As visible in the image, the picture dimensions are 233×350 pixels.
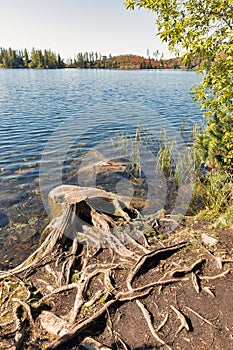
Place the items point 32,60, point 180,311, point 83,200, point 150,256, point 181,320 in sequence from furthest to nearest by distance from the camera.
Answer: point 32,60 < point 83,200 < point 150,256 < point 180,311 < point 181,320

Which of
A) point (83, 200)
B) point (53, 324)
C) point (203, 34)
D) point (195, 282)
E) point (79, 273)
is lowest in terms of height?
point (79, 273)

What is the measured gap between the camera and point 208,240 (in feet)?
18.8

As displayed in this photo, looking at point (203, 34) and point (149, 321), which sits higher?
point (203, 34)

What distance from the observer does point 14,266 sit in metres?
6.05

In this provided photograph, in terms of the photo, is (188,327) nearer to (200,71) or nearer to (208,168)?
(200,71)

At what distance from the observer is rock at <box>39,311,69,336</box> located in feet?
12.9

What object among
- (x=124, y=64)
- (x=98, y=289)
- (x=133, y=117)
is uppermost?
(x=124, y=64)

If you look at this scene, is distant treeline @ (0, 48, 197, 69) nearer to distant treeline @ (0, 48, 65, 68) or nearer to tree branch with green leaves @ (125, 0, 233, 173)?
distant treeline @ (0, 48, 65, 68)

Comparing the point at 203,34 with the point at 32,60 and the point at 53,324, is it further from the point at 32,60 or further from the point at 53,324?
the point at 32,60

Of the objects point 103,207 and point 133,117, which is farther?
point 133,117

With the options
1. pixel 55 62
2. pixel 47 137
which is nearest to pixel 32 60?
pixel 55 62

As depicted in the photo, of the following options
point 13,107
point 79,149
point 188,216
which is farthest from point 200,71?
point 13,107

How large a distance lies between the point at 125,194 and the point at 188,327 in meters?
5.95

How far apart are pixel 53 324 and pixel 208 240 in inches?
146
